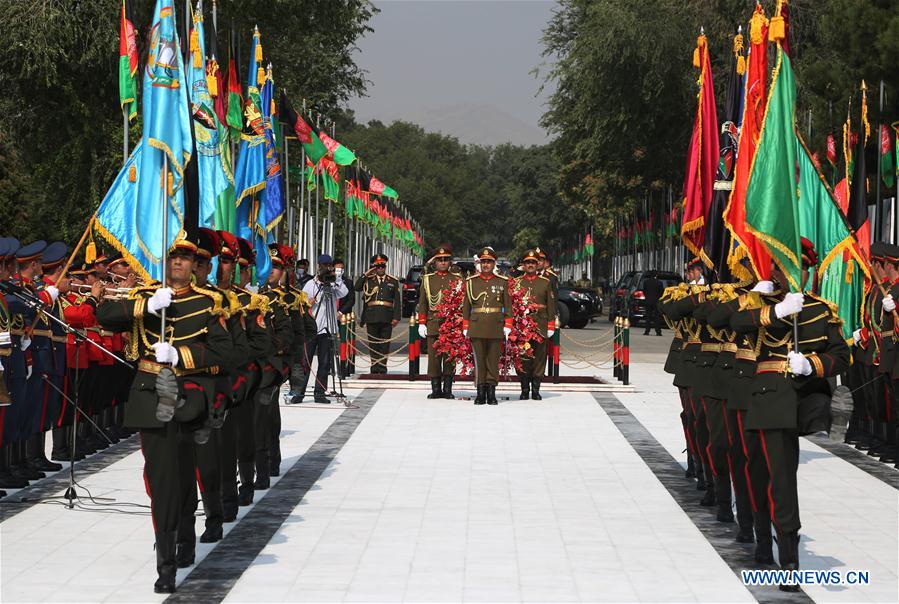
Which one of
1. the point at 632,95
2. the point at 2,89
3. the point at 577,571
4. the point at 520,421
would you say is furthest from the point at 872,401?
the point at 632,95

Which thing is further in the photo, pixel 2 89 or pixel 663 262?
pixel 663 262

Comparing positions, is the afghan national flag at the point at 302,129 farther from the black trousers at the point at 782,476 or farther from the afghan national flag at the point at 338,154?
the black trousers at the point at 782,476

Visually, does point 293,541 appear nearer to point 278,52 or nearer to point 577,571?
point 577,571

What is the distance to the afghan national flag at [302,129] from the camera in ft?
91.9

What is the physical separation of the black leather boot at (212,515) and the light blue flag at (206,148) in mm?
7663

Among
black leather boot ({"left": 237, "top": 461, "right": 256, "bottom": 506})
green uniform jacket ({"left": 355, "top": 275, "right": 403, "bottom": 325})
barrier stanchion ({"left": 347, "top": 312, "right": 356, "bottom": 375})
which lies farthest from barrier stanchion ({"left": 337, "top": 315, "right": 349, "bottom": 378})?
black leather boot ({"left": 237, "top": 461, "right": 256, "bottom": 506})

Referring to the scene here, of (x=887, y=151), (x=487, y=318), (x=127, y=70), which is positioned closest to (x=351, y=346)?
(x=487, y=318)

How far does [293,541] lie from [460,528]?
4.19ft

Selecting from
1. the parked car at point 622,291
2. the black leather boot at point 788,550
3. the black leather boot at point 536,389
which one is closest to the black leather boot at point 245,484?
the black leather boot at point 788,550

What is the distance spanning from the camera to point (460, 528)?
1069 centimetres

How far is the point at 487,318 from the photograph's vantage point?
2019 cm

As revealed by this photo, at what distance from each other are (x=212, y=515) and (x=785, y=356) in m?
4.04

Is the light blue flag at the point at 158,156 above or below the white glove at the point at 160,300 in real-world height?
above

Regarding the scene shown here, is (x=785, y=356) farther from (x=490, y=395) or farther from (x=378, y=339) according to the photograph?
(x=378, y=339)
